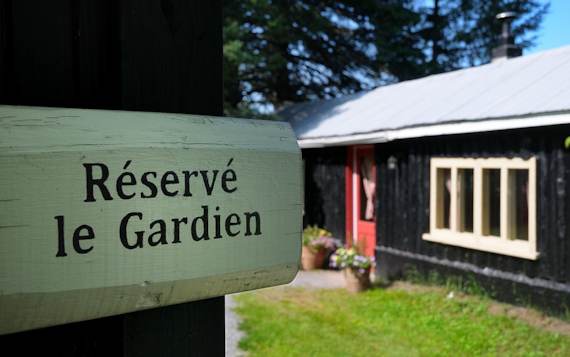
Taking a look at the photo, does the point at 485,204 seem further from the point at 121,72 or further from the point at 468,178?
the point at 121,72

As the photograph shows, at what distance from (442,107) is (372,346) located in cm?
419

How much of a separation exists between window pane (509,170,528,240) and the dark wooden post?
6681 millimetres

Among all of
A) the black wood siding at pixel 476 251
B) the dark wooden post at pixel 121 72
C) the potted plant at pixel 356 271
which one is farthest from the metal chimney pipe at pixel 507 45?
the dark wooden post at pixel 121 72

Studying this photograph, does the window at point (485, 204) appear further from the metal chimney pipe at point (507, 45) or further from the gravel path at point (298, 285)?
the metal chimney pipe at point (507, 45)

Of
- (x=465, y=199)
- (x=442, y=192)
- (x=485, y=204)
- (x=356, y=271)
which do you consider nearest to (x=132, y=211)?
(x=485, y=204)

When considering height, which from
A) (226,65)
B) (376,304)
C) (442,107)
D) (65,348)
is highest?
(226,65)

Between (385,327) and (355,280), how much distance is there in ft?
6.31

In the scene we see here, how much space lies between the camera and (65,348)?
31.7 inches

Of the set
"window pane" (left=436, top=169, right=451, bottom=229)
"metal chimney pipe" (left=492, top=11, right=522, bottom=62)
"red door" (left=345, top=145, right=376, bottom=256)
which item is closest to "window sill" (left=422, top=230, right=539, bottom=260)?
"window pane" (left=436, top=169, right=451, bottom=229)

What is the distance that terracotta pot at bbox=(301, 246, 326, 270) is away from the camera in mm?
9945

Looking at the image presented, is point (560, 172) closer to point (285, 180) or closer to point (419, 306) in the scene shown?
point (419, 306)

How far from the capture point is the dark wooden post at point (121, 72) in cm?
79

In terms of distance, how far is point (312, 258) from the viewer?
9961mm

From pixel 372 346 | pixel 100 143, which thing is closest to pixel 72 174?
pixel 100 143
